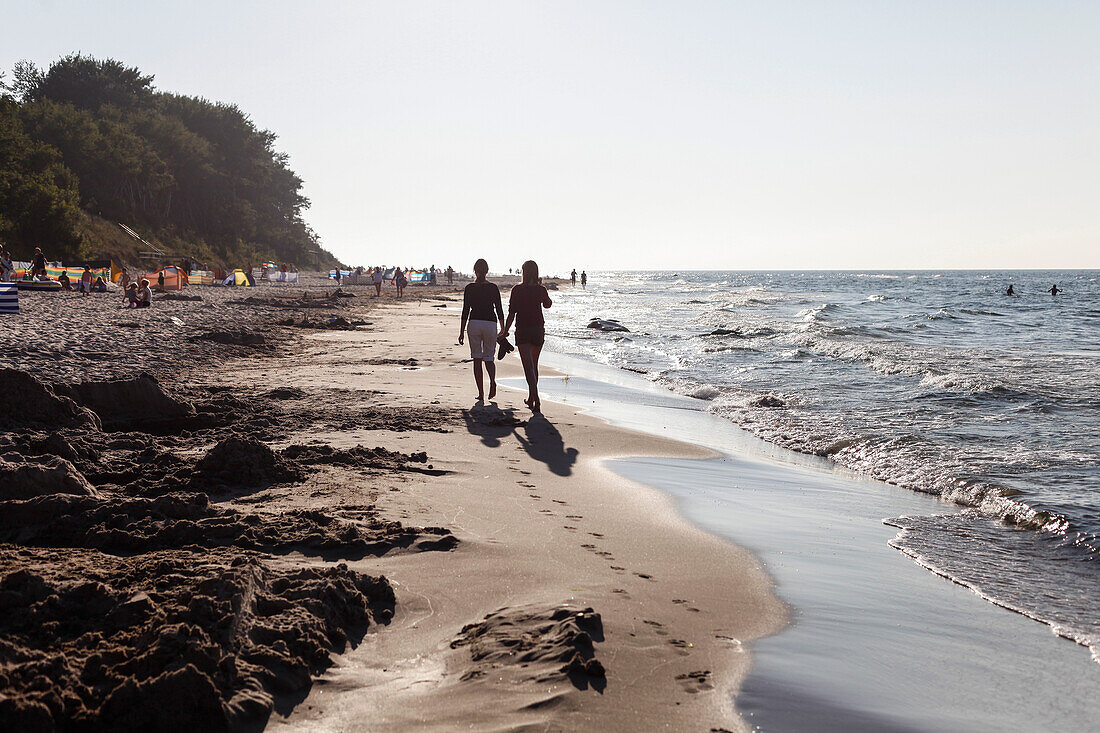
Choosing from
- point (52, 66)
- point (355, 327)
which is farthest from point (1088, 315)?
point (52, 66)

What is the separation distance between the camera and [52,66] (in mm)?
59625

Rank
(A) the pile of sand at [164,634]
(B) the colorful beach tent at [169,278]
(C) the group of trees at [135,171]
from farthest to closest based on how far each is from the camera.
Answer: (C) the group of trees at [135,171], (B) the colorful beach tent at [169,278], (A) the pile of sand at [164,634]

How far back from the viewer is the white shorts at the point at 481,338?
32.0ft

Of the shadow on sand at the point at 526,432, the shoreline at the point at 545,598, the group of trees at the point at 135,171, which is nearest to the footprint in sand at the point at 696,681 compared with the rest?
the shoreline at the point at 545,598

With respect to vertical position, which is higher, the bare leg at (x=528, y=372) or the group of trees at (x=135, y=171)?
the group of trees at (x=135, y=171)

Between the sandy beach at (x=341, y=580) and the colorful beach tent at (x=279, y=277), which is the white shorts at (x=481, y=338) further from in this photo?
the colorful beach tent at (x=279, y=277)

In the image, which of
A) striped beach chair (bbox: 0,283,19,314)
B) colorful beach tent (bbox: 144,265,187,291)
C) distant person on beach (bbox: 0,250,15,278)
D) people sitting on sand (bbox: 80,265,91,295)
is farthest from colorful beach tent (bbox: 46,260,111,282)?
striped beach chair (bbox: 0,283,19,314)

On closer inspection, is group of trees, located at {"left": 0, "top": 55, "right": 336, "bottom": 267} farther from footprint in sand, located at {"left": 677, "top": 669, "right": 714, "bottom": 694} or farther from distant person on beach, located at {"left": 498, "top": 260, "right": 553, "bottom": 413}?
A: footprint in sand, located at {"left": 677, "top": 669, "right": 714, "bottom": 694}

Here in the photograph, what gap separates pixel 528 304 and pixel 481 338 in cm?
77

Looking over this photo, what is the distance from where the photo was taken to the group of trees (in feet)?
116

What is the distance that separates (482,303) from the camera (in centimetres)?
995

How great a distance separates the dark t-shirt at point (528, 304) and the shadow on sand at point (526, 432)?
123cm

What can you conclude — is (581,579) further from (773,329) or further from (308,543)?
(773,329)

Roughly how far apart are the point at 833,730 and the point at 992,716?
2.59 ft
